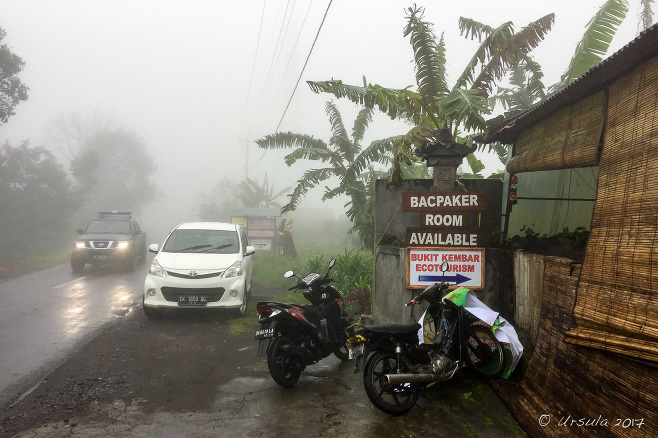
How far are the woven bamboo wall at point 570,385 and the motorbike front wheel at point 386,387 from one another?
1.04 meters

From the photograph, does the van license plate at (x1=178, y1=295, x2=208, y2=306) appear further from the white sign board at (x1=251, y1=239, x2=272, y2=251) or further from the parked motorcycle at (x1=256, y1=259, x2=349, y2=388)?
the white sign board at (x1=251, y1=239, x2=272, y2=251)

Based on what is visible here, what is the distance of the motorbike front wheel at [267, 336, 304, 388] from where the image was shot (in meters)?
5.28

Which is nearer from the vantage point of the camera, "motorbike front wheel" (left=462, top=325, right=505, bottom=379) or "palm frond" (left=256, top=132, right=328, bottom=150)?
"motorbike front wheel" (left=462, top=325, right=505, bottom=379)

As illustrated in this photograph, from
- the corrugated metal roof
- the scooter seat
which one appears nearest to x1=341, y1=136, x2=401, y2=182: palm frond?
the corrugated metal roof

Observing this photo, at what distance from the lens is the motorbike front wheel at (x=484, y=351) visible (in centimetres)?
524

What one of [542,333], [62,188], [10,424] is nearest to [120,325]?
[10,424]

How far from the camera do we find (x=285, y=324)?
554 cm

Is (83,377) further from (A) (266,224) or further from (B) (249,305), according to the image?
(A) (266,224)

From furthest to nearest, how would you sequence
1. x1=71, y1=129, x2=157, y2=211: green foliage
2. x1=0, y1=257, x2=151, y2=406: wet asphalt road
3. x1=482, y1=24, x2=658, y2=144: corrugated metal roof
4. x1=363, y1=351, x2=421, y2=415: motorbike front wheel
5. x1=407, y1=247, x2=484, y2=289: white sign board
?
x1=71, y1=129, x2=157, y2=211: green foliage < x1=407, y1=247, x2=484, y2=289: white sign board < x1=0, y1=257, x2=151, y2=406: wet asphalt road < x1=363, y1=351, x2=421, y2=415: motorbike front wheel < x1=482, y1=24, x2=658, y2=144: corrugated metal roof

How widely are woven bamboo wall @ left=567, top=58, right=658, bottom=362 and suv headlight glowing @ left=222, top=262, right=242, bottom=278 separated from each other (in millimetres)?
6125

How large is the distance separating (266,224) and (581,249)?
17761 mm

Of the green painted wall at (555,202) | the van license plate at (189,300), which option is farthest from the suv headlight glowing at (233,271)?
the green painted wall at (555,202)

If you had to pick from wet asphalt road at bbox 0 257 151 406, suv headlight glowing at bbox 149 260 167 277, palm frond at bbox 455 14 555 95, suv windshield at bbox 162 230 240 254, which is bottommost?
wet asphalt road at bbox 0 257 151 406

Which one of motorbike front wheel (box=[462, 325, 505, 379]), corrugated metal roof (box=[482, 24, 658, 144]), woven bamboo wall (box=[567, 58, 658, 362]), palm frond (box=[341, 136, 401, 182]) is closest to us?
woven bamboo wall (box=[567, 58, 658, 362])
